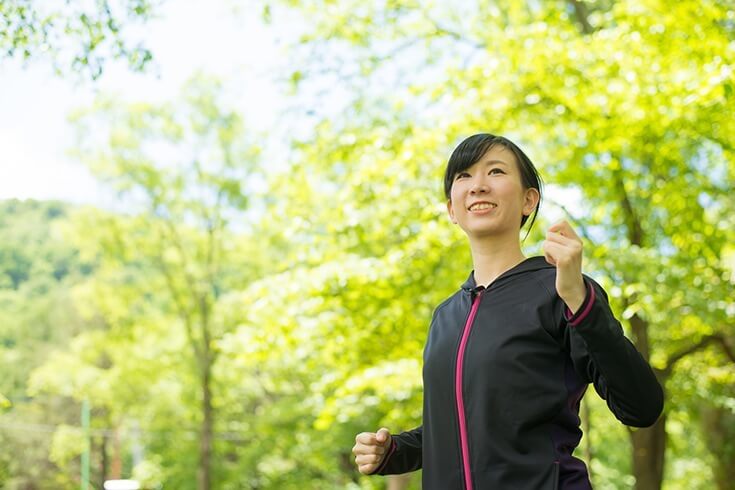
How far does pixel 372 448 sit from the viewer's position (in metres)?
1.93

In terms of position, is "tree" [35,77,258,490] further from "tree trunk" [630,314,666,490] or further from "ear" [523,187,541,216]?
"ear" [523,187,541,216]

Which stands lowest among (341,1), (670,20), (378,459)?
(378,459)

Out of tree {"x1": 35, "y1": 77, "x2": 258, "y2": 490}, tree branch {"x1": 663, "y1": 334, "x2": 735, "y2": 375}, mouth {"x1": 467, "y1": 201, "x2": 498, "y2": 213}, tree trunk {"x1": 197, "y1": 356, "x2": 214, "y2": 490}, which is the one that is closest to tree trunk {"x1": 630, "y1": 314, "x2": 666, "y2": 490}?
tree branch {"x1": 663, "y1": 334, "x2": 735, "y2": 375}

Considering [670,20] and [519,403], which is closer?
[519,403]

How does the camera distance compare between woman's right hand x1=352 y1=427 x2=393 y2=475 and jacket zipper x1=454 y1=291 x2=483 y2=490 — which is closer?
jacket zipper x1=454 y1=291 x2=483 y2=490

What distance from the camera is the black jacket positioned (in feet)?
5.26

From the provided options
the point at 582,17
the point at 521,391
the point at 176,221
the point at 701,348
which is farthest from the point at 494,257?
the point at 176,221

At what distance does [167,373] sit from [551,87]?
20760 mm

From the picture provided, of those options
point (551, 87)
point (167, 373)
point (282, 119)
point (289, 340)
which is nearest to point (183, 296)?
point (167, 373)

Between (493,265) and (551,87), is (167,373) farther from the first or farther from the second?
(493,265)

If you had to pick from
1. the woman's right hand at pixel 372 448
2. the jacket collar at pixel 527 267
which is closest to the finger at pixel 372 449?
the woman's right hand at pixel 372 448

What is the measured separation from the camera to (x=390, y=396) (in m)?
10.1

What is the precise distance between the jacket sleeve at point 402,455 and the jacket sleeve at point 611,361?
0.50 m

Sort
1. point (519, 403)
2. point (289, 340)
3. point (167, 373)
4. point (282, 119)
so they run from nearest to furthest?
A: 1. point (519, 403)
2. point (289, 340)
3. point (282, 119)
4. point (167, 373)
